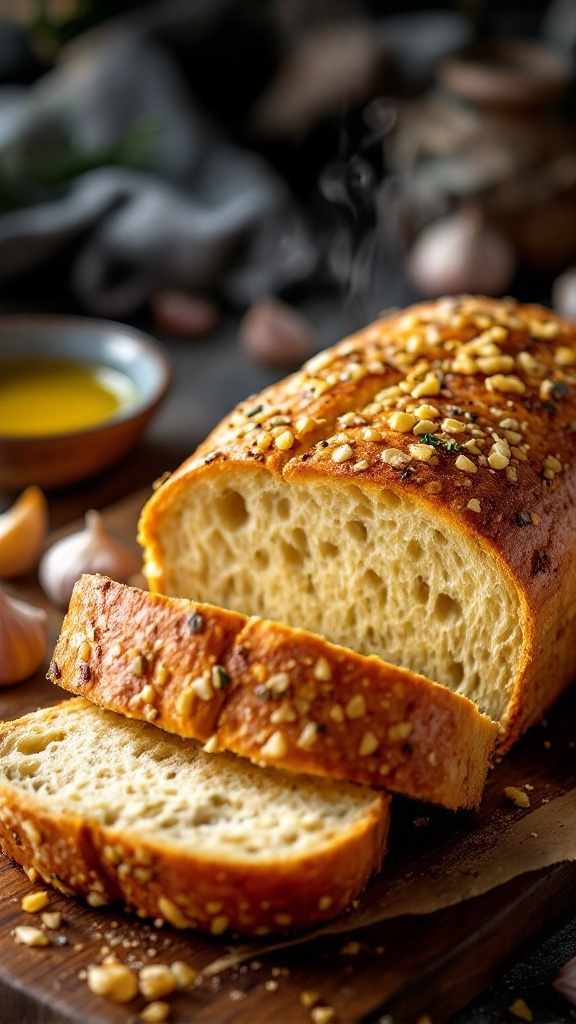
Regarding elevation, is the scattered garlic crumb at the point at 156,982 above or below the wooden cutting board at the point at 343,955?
above

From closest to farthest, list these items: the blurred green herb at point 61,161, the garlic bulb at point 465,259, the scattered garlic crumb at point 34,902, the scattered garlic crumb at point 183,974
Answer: the scattered garlic crumb at point 183,974 < the scattered garlic crumb at point 34,902 < the garlic bulb at point 465,259 < the blurred green herb at point 61,161

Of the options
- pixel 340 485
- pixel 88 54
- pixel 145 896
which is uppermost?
pixel 88 54

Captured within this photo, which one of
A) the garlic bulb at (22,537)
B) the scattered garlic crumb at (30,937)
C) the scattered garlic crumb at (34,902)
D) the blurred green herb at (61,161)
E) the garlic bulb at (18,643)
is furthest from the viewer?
the blurred green herb at (61,161)

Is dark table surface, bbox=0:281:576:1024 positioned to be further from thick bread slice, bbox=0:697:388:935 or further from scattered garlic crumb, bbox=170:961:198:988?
scattered garlic crumb, bbox=170:961:198:988

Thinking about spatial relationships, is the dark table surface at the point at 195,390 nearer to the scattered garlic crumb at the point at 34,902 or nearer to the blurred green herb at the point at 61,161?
the blurred green herb at the point at 61,161

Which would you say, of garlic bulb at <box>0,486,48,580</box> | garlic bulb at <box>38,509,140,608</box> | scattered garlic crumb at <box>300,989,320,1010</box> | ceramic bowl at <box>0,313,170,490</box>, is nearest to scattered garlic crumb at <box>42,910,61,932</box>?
scattered garlic crumb at <box>300,989,320,1010</box>

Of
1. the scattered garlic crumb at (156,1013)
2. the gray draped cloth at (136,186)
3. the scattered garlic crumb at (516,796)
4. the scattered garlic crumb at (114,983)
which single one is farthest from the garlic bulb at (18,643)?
the gray draped cloth at (136,186)

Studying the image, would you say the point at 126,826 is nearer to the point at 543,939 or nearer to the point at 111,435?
the point at 543,939

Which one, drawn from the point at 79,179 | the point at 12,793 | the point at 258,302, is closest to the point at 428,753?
the point at 12,793
